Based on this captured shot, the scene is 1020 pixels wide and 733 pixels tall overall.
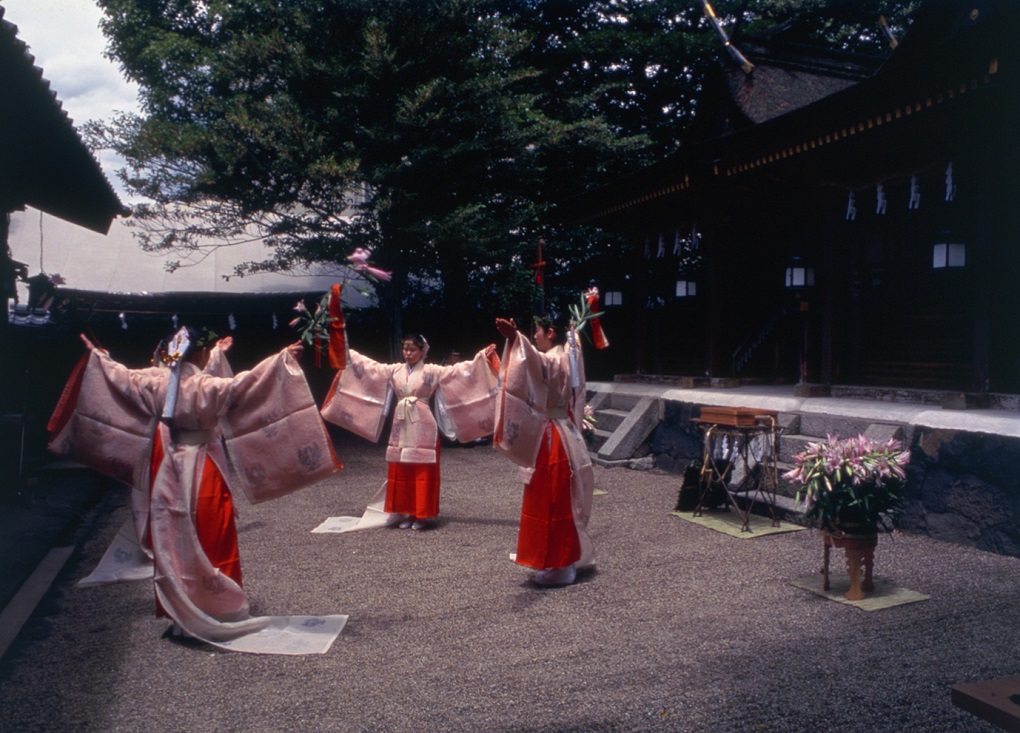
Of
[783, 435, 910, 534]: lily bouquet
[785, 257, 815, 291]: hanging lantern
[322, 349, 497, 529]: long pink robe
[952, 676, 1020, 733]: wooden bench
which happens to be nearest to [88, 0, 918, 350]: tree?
[785, 257, 815, 291]: hanging lantern

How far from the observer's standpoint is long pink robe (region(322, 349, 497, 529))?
7828mm

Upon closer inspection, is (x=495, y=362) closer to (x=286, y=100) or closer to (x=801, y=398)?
(x=801, y=398)

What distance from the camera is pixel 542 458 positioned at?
583 centimetres

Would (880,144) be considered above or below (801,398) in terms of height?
above

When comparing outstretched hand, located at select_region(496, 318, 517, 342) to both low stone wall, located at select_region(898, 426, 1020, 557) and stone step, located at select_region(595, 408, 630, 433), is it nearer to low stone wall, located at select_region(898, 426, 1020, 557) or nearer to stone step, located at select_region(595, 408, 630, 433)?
low stone wall, located at select_region(898, 426, 1020, 557)

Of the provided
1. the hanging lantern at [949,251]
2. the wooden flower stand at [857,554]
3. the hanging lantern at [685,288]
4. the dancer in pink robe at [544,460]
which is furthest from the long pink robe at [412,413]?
the hanging lantern at [685,288]

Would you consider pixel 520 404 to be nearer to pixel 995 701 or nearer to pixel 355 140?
pixel 995 701

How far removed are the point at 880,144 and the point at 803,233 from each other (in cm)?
417

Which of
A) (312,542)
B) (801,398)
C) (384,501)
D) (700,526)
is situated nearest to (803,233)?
(801,398)

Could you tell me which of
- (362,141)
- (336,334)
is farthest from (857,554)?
(362,141)

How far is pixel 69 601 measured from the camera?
18.1 feet

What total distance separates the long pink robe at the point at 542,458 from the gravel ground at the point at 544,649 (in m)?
0.31

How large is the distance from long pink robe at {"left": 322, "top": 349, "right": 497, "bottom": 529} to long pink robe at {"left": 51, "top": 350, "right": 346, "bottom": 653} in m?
2.73

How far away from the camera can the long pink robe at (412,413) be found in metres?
7.83
